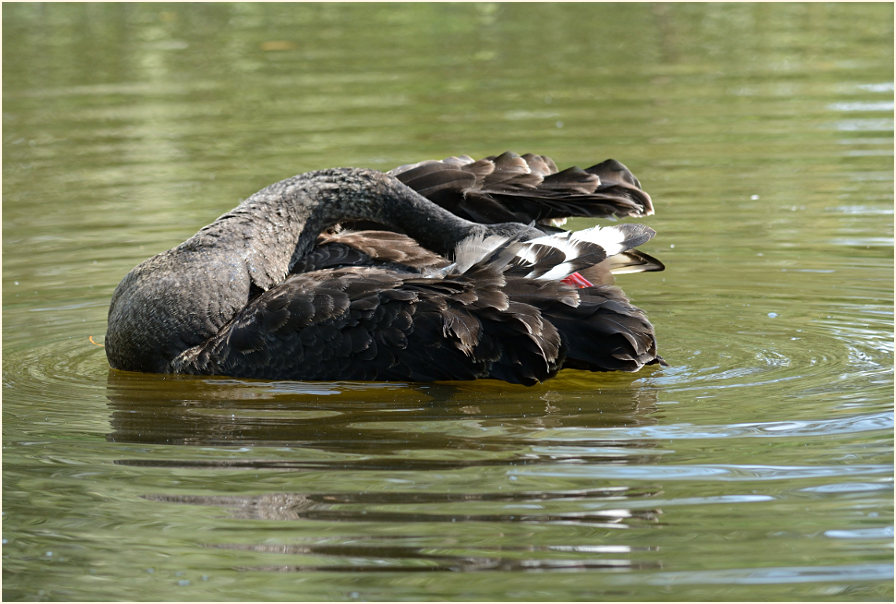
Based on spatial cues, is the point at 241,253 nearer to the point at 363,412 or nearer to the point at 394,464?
the point at 363,412

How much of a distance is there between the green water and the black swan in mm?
185

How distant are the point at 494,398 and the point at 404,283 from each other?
2.03 feet

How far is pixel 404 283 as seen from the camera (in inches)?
232

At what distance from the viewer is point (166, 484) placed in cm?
499

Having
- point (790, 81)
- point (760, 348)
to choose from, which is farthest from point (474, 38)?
point (760, 348)

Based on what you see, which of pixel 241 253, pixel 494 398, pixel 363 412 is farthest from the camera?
pixel 241 253

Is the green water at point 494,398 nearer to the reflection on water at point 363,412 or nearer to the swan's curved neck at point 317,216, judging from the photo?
the reflection on water at point 363,412

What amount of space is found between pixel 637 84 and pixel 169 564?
33.9 ft

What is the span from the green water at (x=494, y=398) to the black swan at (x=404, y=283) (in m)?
0.18

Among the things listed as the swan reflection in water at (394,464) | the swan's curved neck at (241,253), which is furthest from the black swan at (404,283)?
the swan reflection in water at (394,464)

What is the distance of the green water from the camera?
4.22 m

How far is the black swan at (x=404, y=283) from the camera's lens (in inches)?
225

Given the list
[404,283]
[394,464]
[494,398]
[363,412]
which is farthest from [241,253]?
[394,464]

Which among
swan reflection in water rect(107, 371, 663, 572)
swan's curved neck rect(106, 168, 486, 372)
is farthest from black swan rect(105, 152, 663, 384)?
swan reflection in water rect(107, 371, 663, 572)
